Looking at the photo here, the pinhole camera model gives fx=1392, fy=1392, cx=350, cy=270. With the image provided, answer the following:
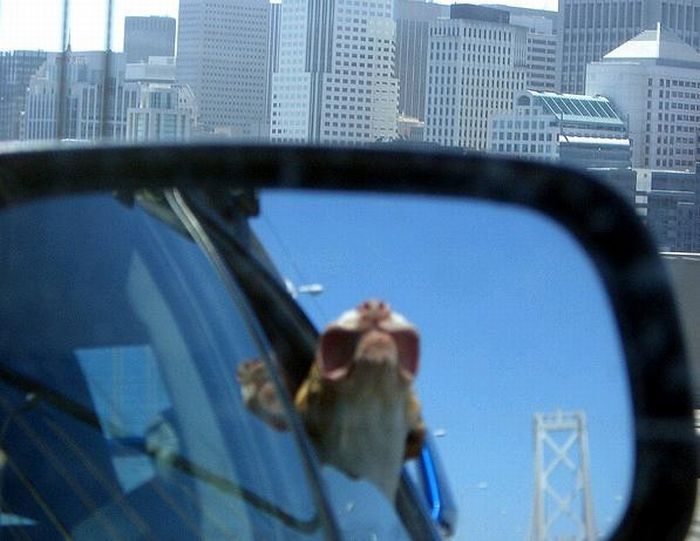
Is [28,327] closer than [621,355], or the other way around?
[28,327]

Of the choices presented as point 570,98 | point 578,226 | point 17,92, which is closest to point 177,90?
point 17,92

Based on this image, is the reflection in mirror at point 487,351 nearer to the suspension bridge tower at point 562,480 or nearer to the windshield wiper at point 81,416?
the suspension bridge tower at point 562,480

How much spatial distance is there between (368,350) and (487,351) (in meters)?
0.16

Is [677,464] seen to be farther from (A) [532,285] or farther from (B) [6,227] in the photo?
(B) [6,227]

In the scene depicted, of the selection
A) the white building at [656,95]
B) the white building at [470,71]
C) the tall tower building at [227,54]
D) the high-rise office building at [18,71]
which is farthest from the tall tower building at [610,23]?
the high-rise office building at [18,71]

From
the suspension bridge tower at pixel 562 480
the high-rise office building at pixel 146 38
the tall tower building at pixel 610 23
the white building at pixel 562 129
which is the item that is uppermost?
the tall tower building at pixel 610 23

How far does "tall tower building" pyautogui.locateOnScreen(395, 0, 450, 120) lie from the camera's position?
39.6 m

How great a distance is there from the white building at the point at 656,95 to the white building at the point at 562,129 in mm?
2238

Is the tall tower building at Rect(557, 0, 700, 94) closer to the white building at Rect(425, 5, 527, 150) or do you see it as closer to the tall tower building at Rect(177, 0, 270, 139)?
the white building at Rect(425, 5, 527, 150)

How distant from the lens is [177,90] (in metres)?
24.0

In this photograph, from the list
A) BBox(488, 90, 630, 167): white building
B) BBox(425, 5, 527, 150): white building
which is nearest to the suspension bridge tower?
BBox(488, 90, 630, 167): white building

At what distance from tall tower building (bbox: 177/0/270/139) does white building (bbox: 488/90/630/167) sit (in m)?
5.47

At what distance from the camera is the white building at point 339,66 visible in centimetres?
3481

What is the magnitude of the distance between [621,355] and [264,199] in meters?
0.33
